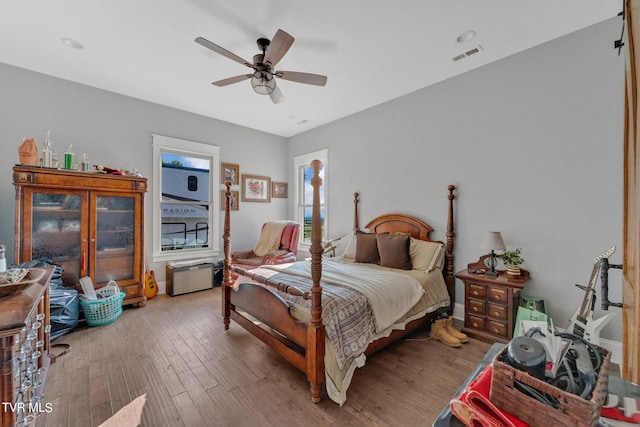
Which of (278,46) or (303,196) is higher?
(278,46)

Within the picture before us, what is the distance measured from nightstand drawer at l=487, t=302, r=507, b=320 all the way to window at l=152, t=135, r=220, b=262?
4.13 metres

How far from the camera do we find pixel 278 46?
6.90 feet

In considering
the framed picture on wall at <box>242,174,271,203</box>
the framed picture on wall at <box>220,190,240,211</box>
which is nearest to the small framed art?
the framed picture on wall at <box>242,174,271,203</box>

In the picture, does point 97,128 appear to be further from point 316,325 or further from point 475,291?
point 475,291

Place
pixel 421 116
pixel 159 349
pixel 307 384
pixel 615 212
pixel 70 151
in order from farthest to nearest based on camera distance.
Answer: pixel 421 116
pixel 70 151
pixel 159 349
pixel 615 212
pixel 307 384

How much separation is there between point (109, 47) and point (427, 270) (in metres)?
4.07

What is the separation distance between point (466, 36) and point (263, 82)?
6.42 ft

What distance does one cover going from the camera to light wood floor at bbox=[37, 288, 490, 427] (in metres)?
1.67

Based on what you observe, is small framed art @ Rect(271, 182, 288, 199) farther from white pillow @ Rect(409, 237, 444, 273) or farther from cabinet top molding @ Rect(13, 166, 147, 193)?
white pillow @ Rect(409, 237, 444, 273)

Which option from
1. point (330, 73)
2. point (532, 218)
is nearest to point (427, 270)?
point (532, 218)

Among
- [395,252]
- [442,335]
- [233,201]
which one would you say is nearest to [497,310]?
[442,335]

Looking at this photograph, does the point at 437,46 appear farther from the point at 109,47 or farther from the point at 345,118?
the point at 109,47

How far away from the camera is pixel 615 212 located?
2246 millimetres

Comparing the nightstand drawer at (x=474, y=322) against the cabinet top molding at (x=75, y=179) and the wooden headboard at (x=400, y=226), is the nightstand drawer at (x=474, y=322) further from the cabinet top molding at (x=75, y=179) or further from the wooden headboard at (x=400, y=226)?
the cabinet top molding at (x=75, y=179)
